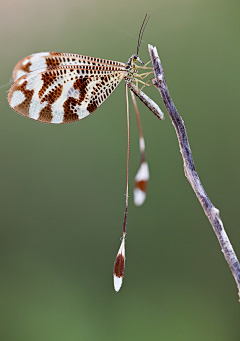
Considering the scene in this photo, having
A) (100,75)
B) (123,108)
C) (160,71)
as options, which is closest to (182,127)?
(160,71)

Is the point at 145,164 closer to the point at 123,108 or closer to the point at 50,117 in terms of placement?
the point at 50,117

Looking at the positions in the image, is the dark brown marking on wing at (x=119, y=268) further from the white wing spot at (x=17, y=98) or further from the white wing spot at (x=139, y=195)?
the white wing spot at (x=17, y=98)

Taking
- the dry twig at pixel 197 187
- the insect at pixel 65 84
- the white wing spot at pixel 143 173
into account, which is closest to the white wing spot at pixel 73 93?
the insect at pixel 65 84

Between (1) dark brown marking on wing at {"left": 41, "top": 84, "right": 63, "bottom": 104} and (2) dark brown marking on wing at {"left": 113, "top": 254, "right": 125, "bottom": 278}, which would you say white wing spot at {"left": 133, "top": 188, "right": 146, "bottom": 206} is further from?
(1) dark brown marking on wing at {"left": 41, "top": 84, "right": 63, "bottom": 104}

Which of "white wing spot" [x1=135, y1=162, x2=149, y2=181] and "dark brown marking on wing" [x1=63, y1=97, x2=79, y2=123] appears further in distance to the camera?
"dark brown marking on wing" [x1=63, y1=97, x2=79, y2=123]

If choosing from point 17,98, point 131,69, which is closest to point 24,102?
point 17,98

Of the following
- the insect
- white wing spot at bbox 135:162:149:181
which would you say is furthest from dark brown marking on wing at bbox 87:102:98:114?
white wing spot at bbox 135:162:149:181

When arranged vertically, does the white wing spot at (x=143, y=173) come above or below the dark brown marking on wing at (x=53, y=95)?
below

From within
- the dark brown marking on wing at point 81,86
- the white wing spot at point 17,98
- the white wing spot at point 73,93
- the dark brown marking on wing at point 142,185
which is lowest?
the dark brown marking on wing at point 142,185
